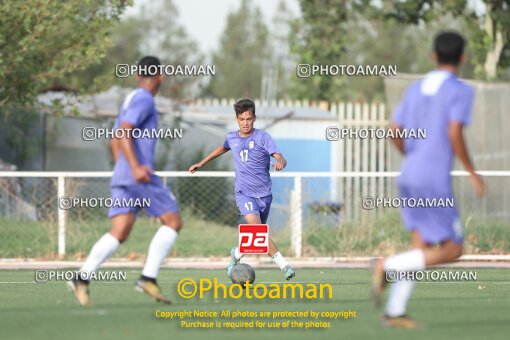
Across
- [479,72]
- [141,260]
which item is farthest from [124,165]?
[479,72]

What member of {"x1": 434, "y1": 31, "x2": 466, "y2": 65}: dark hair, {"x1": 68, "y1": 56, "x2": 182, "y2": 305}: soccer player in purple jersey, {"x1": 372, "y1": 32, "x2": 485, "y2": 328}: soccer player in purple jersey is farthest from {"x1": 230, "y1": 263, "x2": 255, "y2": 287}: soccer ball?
{"x1": 434, "y1": 31, "x2": 466, "y2": 65}: dark hair

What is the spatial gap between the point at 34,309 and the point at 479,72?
19.4 m

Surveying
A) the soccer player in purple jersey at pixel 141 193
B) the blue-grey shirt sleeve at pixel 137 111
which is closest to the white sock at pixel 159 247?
the soccer player in purple jersey at pixel 141 193

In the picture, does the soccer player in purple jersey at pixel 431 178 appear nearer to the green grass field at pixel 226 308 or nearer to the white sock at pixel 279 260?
the green grass field at pixel 226 308

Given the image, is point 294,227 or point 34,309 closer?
point 34,309

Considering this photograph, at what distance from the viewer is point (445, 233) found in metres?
8.81

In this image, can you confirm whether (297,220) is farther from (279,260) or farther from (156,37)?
(156,37)

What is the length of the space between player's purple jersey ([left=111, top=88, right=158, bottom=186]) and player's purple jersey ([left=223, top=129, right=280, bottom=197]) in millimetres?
3687

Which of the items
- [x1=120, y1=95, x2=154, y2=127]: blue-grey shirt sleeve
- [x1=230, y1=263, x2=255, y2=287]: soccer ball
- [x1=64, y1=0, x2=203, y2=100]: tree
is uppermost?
[x1=64, y1=0, x2=203, y2=100]: tree

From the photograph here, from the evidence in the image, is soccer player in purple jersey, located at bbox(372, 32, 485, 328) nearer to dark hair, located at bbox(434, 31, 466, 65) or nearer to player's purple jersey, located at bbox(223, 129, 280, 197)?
dark hair, located at bbox(434, 31, 466, 65)

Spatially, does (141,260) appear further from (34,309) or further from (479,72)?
(479,72)

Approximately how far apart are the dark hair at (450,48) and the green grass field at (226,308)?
1.98 m

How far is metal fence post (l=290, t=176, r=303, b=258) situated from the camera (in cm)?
2066

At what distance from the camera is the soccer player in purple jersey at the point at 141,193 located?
1045cm
